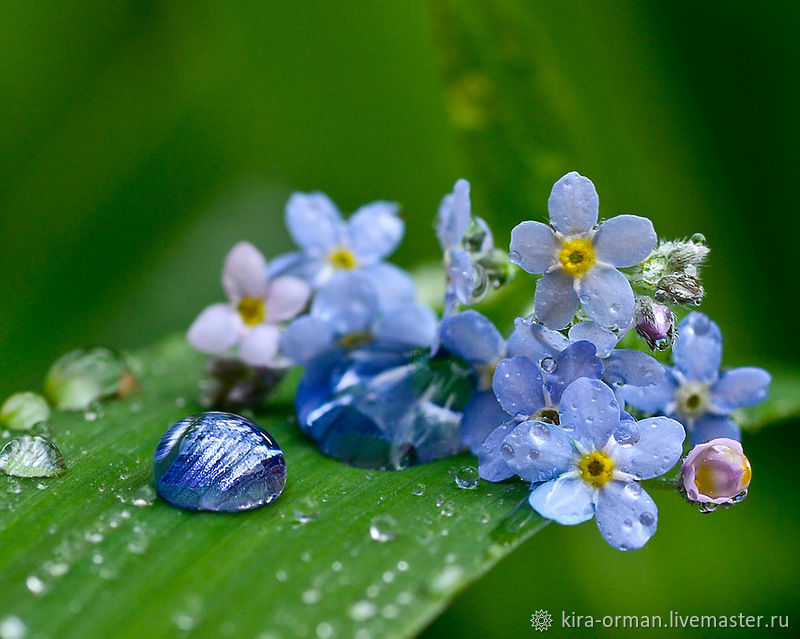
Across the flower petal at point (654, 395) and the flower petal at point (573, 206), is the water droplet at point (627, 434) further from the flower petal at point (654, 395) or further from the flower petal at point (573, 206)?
the flower petal at point (573, 206)

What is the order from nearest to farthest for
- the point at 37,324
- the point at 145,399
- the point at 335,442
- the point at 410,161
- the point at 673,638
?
1. the point at 335,442
2. the point at 145,399
3. the point at 673,638
4. the point at 37,324
5. the point at 410,161

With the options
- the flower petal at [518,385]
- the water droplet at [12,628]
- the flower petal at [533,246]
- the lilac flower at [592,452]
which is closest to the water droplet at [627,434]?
the lilac flower at [592,452]

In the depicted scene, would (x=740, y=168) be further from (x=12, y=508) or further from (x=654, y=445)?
(x=12, y=508)

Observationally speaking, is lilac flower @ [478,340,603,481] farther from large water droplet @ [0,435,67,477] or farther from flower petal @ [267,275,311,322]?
large water droplet @ [0,435,67,477]

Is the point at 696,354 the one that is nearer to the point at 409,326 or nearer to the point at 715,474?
the point at 715,474

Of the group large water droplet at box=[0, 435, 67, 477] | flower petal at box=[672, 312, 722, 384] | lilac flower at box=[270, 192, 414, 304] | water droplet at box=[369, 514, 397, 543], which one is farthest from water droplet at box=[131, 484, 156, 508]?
flower petal at box=[672, 312, 722, 384]

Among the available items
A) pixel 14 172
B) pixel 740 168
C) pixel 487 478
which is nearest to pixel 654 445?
pixel 487 478

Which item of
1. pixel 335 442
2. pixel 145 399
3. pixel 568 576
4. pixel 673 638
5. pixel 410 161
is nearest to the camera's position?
pixel 335 442

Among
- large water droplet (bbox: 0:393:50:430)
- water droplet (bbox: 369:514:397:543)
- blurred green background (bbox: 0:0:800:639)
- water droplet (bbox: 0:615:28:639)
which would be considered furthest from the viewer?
blurred green background (bbox: 0:0:800:639)
